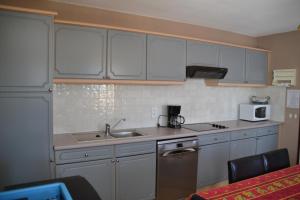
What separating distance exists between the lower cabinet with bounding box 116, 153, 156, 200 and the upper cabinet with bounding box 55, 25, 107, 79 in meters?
1.03

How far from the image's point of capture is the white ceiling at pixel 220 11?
258 cm

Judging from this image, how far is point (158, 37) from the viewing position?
2973 mm

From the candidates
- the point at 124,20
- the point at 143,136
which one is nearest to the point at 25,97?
the point at 143,136

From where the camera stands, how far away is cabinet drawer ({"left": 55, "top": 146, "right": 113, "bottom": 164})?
2227 mm

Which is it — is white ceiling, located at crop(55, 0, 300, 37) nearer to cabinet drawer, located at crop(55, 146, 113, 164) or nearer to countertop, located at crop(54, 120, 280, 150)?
countertop, located at crop(54, 120, 280, 150)

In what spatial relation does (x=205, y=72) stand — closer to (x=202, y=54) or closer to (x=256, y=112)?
(x=202, y=54)

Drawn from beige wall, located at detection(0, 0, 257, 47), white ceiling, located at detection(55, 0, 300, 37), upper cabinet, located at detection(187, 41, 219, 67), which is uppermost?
white ceiling, located at detection(55, 0, 300, 37)

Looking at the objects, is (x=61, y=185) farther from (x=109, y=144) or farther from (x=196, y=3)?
(x=196, y=3)

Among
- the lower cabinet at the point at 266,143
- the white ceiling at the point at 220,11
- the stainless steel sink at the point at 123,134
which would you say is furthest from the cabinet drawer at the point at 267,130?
the stainless steel sink at the point at 123,134

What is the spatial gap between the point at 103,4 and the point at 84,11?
0.82ft

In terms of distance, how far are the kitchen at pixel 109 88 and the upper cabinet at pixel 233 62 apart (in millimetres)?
28

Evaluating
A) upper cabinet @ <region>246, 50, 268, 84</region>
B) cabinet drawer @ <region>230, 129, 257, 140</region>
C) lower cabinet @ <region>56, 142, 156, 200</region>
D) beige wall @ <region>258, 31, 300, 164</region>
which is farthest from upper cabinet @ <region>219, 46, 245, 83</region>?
lower cabinet @ <region>56, 142, 156, 200</region>

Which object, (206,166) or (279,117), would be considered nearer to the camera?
(206,166)

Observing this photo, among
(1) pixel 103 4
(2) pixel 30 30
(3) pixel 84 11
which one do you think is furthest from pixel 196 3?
(2) pixel 30 30
